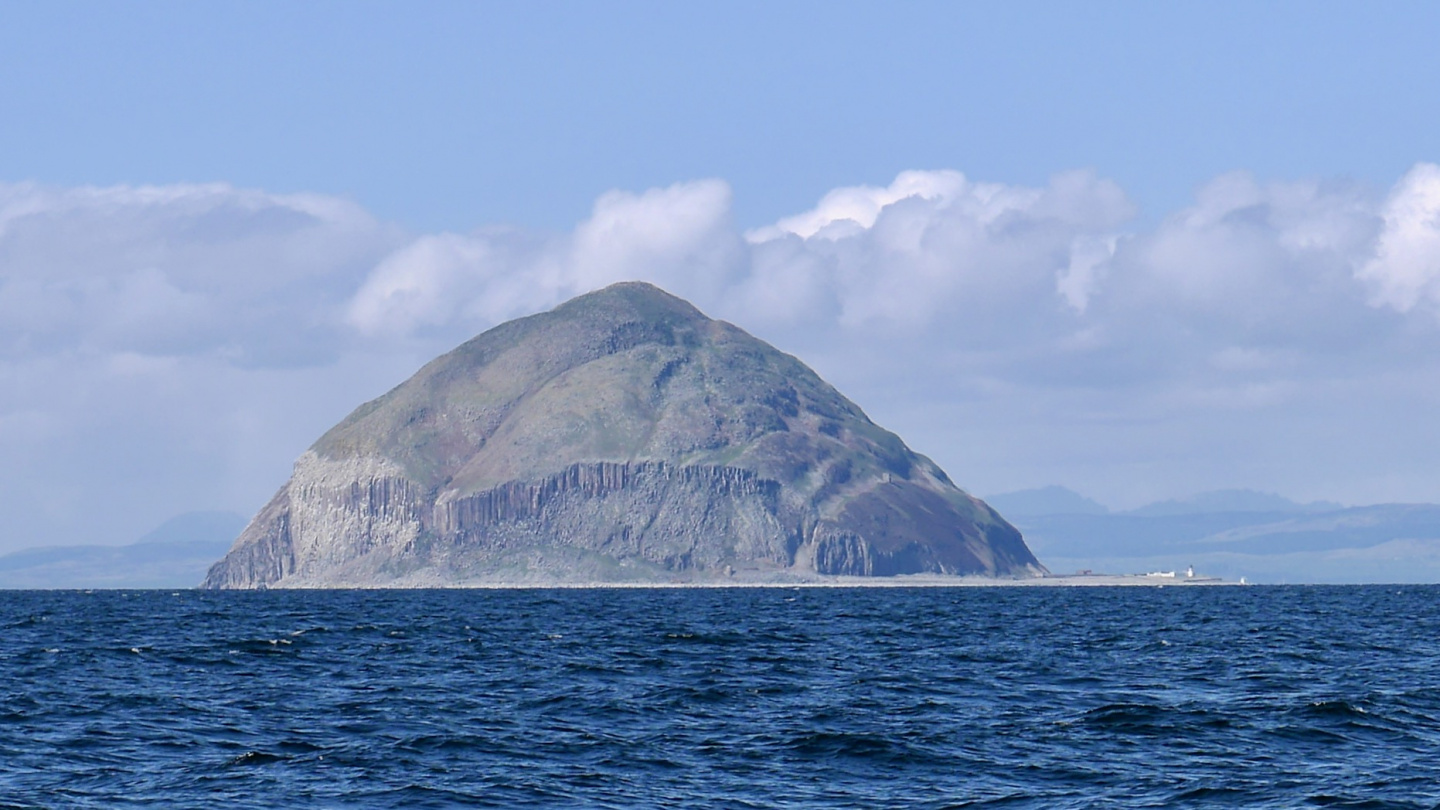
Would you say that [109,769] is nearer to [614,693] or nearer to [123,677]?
[614,693]

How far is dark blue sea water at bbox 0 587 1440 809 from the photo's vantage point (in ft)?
133

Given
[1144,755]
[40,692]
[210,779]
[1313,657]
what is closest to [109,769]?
[210,779]

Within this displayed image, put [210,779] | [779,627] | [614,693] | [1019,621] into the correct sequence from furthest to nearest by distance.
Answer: [1019,621], [779,627], [614,693], [210,779]

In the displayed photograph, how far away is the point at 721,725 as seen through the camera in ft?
174

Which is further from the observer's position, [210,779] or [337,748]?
[337,748]

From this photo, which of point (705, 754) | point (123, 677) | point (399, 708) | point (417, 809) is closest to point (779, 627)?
point (123, 677)

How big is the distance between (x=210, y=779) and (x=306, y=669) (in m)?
33.5

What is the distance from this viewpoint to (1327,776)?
140 ft

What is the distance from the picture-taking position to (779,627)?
12531cm

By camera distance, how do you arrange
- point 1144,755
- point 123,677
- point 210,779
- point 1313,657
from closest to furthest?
point 210,779 → point 1144,755 → point 123,677 → point 1313,657

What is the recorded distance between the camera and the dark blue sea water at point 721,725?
4069cm

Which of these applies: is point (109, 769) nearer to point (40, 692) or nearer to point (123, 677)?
point (40, 692)

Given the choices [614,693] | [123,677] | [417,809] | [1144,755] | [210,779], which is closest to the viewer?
[417,809]

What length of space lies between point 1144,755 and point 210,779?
2414cm
